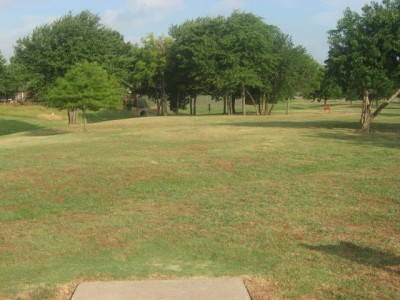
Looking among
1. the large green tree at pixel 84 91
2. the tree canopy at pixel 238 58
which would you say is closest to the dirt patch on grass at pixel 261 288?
the large green tree at pixel 84 91

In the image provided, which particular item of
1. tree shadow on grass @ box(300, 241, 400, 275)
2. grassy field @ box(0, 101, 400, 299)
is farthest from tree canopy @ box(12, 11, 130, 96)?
tree shadow on grass @ box(300, 241, 400, 275)

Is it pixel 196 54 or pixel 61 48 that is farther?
pixel 196 54

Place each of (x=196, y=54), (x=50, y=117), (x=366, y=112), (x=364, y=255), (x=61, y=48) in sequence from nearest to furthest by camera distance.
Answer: (x=364, y=255) < (x=366, y=112) < (x=61, y=48) < (x=196, y=54) < (x=50, y=117)

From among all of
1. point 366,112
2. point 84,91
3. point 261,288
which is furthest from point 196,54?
point 261,288

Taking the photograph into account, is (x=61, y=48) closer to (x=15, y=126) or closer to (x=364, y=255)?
(x=15, y=126)

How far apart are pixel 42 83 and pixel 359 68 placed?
29.0m

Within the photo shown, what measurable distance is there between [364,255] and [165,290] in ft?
7.75

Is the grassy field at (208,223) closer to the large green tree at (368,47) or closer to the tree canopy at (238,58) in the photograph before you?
the large green tree at (368,47)

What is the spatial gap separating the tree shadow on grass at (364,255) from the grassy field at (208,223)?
0.02 metres

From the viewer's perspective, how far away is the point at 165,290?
4.79 metres

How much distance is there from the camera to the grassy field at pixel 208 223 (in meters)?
5.24

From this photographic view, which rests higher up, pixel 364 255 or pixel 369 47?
pixel 369 47

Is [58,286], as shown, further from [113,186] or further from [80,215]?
[113,186]

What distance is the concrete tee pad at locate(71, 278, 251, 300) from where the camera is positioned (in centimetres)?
462
